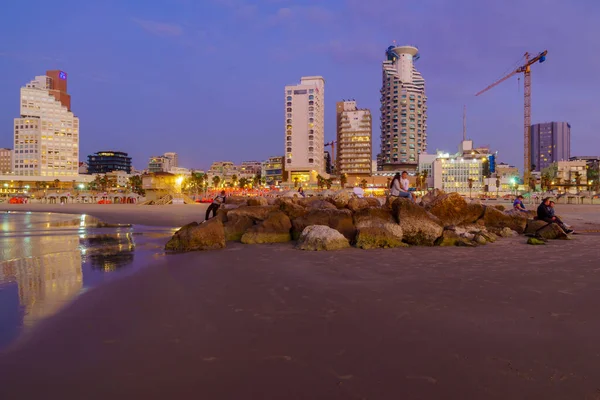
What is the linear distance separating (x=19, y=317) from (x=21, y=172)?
180138mm

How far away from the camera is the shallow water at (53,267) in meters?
6.07

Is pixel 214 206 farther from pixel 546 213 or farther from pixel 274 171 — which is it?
pixel 274 171

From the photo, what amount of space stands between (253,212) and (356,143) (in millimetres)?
153599

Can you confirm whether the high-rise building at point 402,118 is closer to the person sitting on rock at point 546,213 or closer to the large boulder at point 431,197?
the large boulder at point 431,197

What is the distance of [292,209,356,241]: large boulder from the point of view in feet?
45.9

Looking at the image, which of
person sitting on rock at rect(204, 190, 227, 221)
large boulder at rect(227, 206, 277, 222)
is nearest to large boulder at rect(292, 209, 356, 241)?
large boulder at rect(227, 206, 277, 222)

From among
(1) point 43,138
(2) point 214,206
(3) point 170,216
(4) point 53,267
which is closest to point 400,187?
(2) point 214,206

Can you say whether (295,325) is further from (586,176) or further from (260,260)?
(586,176)

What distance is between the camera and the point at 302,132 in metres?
134

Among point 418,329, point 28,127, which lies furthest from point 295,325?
point 28,127

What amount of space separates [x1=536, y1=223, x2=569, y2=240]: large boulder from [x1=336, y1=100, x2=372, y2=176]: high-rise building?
149677 mm

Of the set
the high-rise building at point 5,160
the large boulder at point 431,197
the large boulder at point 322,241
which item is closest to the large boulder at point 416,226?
the large boulder at point 322,241

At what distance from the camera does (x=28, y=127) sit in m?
156

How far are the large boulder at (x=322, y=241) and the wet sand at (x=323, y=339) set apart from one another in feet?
10.6
